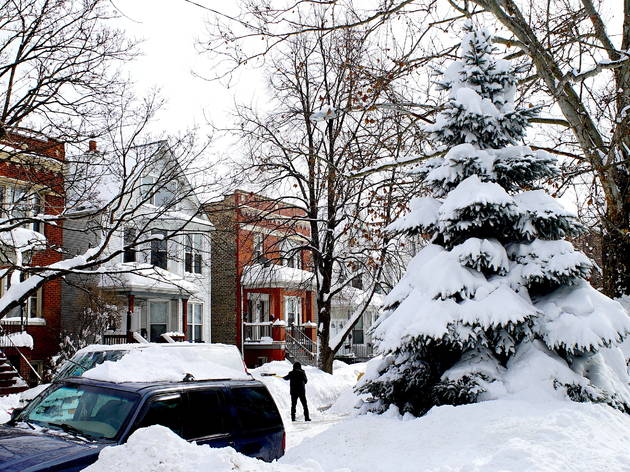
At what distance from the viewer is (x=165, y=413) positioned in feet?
21.1

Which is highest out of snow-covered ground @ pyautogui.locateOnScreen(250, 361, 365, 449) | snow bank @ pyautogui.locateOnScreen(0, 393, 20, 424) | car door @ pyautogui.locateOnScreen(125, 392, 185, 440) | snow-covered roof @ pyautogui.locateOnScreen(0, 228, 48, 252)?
snow-covered roof @ pyautogui.locateOnScreen(0, 228, 48, 252)

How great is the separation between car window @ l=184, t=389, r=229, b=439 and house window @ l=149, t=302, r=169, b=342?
74.5 feet

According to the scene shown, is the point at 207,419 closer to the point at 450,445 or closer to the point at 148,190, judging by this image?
the point at 450,445

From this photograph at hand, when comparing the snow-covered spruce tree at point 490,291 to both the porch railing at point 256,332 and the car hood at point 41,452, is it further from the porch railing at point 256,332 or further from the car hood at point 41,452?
the porch railing at point 256,332

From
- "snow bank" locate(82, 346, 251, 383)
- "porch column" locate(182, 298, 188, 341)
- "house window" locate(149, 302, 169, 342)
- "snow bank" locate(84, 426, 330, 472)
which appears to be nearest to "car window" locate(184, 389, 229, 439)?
"snow bank" locate(82, 346, 251, 383)

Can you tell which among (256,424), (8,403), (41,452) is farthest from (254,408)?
(8,403)

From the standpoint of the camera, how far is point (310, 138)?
71.6ft

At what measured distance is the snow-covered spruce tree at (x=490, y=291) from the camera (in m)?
6.24

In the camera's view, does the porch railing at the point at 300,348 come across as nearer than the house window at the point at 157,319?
No

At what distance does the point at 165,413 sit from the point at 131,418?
396mm

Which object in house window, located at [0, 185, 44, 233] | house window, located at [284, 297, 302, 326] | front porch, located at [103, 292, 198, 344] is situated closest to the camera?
house window, located at [0, 185, 44, 233]

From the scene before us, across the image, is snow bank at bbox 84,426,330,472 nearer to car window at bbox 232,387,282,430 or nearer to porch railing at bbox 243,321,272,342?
car window at bbox 232,387,282,430

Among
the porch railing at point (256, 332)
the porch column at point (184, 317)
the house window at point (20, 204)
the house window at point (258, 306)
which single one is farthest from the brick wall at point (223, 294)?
the house window at point (20, 204)

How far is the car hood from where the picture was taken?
16.5 feet
